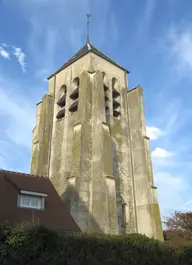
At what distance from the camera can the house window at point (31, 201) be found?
48.8 ft

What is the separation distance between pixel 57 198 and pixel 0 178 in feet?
10.7

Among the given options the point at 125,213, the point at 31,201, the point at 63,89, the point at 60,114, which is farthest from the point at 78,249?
the point at 63,89

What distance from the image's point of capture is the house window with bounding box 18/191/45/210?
14.9 meters

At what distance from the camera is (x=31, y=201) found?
595 inches

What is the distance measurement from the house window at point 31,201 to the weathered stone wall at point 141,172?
33.4ft

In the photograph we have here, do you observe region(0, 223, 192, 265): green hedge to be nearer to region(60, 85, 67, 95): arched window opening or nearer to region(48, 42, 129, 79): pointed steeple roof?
region(60, 85, 67, 95): arched window opening

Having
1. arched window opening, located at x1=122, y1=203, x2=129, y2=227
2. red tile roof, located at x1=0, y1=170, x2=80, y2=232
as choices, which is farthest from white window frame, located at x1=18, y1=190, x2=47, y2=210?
arched window opening, located at x1=122, y1=203, x2=129, y2=227

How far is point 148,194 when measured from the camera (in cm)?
2311

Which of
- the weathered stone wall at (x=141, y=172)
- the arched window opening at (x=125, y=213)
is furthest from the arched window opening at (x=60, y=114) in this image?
the arched window opening at (x=125, y=213)

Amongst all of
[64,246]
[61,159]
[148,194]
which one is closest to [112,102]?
[61,159]

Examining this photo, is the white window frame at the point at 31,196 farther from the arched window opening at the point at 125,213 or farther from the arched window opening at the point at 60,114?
the arched window opening at the point at 60,114

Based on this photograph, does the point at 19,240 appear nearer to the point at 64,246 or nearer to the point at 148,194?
the point at 64,246

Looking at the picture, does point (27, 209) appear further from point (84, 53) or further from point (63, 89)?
point (84, 53)

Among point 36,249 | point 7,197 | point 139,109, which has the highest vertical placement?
point 139,109
